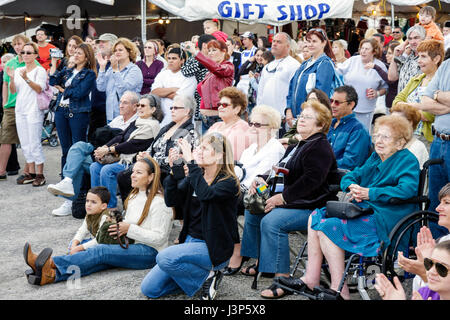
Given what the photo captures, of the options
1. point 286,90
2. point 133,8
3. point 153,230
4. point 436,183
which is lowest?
point 153,230

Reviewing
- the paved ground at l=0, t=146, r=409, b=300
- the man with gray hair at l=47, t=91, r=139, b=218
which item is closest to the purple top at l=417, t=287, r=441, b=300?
the paved ground at l=0, t=146, r=409, b=300

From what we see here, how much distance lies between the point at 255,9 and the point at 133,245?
21.1ft

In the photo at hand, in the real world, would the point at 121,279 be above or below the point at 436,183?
below

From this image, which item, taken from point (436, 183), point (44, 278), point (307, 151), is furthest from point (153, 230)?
point (436, 183)

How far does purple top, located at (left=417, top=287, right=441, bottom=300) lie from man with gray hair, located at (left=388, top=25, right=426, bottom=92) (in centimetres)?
354

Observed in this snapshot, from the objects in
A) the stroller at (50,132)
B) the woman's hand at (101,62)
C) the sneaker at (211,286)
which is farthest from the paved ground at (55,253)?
the stroller at (50,132)

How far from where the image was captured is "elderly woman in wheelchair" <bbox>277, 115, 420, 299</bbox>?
379 cm

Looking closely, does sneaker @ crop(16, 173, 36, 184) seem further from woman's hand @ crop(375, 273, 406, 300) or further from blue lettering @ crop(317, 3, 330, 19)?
woman's hand @ crop(375, 273, 406, 300)

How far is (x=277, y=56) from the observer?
6.86 m

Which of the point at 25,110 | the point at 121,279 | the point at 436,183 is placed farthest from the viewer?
the point at 25,110

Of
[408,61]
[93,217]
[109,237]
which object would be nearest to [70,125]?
[93,217]

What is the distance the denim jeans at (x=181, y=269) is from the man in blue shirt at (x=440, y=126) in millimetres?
1666
